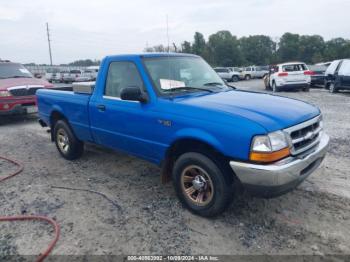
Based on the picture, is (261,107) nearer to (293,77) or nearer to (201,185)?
(201,185)

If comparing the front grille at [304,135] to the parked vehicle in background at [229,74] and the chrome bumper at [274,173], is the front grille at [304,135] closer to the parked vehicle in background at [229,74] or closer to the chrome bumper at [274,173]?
the chrome bumper at [274,173]

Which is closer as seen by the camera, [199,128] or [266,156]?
[266,156]

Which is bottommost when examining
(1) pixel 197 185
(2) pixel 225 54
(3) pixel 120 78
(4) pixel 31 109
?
(1) pixel 197 185

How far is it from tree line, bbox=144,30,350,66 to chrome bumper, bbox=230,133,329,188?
5456 cm

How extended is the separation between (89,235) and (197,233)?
1178 millimetres

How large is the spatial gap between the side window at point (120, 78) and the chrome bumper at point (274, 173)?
1793mm

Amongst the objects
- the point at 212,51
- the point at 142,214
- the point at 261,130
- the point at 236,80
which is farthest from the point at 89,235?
the point at 212,51

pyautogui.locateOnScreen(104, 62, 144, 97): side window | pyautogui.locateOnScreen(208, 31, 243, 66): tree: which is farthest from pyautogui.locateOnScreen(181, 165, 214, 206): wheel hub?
pyautogui.locateOnScreen(208, 31, 243, 66): tree

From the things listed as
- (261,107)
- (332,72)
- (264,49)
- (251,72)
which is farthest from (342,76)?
(264,49)

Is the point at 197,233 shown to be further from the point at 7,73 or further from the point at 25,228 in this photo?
the point at 7,73

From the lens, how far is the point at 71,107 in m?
5.25

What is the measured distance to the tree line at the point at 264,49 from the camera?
5947 centimetres

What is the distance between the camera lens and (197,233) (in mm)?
3297

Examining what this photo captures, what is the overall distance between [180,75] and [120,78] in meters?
0.89
